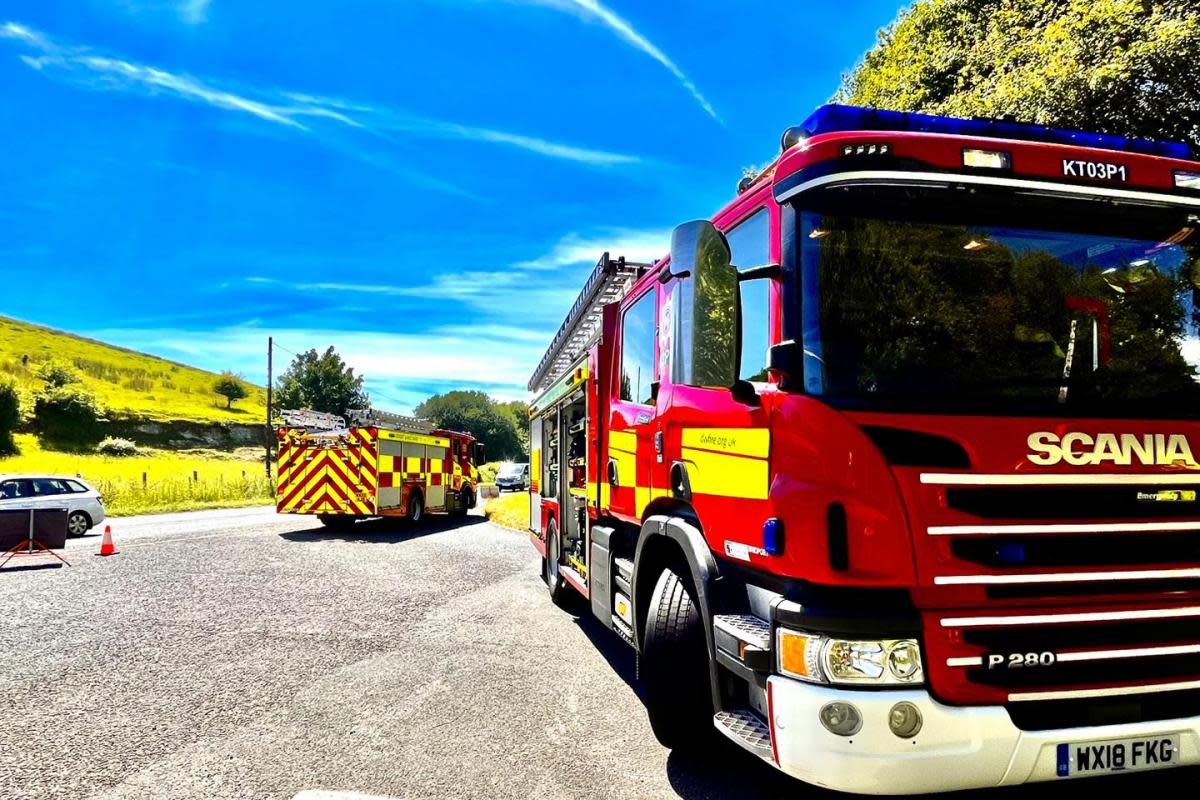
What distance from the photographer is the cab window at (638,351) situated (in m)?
4.63

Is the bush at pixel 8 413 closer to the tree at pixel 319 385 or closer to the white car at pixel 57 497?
the tree at pixel 319 385

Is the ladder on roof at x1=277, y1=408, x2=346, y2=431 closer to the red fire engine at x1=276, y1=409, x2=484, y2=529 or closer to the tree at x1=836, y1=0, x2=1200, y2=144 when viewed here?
the red fire engine at x1=276, y1=409, x2=484, y2=529

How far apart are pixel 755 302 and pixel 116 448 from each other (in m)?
66.7

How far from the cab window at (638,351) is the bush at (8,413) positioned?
196ft

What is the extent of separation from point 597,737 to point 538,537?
5021 mm

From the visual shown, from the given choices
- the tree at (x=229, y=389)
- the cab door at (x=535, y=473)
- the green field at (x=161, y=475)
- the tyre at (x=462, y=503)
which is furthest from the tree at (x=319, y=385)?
the cab door at (x=535, y=473)

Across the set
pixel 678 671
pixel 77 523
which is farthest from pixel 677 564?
pixel 77 523

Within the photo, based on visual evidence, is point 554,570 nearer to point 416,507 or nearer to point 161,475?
point 416,507

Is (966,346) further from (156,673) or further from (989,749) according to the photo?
(156,673)

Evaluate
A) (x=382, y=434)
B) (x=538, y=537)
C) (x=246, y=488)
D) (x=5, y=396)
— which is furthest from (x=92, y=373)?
(x=538, y=537)

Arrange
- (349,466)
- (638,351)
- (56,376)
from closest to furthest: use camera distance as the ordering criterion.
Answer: (638,351) → (349,466) → (56,376)

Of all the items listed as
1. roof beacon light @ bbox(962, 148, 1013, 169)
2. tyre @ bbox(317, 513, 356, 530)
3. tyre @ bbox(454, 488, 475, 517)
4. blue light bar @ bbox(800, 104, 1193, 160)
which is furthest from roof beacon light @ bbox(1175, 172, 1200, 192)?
tyre @ bbox(454, 488, 475, 517)

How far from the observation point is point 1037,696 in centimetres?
251

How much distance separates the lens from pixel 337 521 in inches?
723
